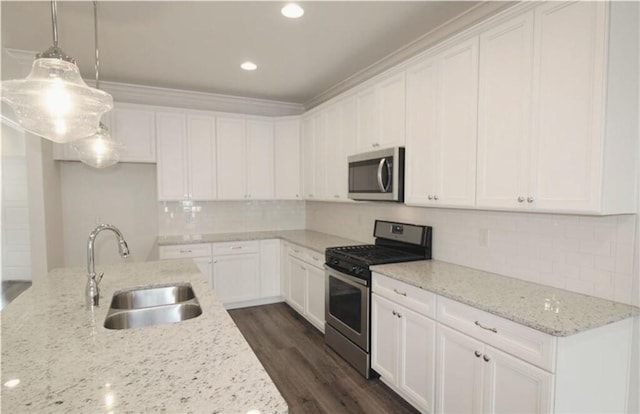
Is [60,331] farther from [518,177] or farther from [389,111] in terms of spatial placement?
[389,111]

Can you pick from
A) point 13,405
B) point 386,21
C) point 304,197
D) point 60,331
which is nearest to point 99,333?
point 60,331

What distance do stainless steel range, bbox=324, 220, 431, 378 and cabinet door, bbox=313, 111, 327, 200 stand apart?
3.15 feet

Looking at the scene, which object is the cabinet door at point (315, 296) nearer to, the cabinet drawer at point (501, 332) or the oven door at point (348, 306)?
the oven door at point (348, 306)

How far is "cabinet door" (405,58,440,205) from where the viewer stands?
8.20 feet

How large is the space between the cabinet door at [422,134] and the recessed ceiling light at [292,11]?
93 cm

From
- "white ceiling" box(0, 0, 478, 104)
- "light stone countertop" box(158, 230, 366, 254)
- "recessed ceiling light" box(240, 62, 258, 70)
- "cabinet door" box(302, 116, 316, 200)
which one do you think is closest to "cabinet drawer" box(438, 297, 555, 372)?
"light stone countertop" box(158, 230, 366, 254)

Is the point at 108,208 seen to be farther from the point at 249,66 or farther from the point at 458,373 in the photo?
the point at 458,373

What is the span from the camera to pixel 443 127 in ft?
7.93

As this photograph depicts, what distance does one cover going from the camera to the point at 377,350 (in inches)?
104

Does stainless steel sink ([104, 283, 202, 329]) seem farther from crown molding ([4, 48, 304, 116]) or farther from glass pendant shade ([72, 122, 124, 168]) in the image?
crown molding ([4, 48, 304, 116])

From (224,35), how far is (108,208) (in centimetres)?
278

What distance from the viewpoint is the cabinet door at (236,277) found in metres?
4.27

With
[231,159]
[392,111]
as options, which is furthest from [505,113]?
[231,159]

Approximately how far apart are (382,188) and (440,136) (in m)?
0.65
